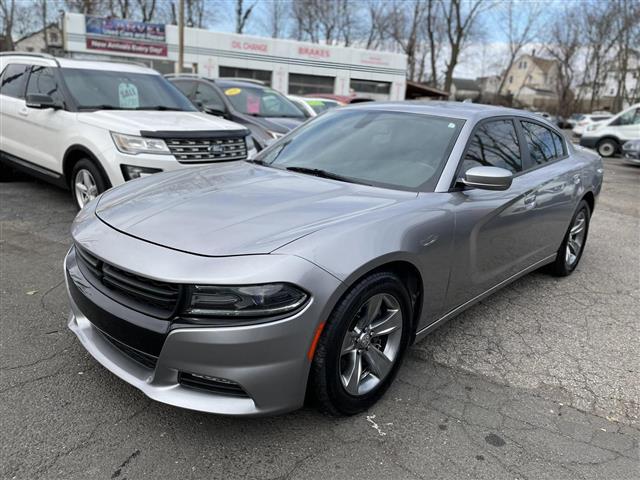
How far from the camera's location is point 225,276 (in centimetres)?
209

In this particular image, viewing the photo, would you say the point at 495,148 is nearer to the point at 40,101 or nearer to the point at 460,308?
the point at 460,308

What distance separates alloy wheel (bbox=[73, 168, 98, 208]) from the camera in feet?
18.2

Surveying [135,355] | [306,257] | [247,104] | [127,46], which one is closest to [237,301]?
[306,257]

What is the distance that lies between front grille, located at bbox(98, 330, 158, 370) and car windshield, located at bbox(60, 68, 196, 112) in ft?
14.1

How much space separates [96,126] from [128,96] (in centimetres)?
109

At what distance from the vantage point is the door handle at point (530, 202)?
3.73m

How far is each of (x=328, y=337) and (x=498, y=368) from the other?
1481mm

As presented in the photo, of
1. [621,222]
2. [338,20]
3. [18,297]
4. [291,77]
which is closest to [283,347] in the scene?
[18,297]

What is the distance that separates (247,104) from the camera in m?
8.88

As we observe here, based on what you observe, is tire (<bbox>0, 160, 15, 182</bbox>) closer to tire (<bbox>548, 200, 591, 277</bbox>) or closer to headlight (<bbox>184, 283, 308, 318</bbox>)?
headlight (<bbox>184, 283, 308, 318</bbox>)

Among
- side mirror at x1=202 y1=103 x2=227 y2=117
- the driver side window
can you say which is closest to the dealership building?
side mirror at x1=202 y1=103 x2=227 y2=117

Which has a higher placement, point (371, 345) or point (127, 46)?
point (127, 46)

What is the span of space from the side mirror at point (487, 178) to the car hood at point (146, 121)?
3504 millimetres

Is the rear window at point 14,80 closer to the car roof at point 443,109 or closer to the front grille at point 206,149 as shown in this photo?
the front grille at point 206,149
